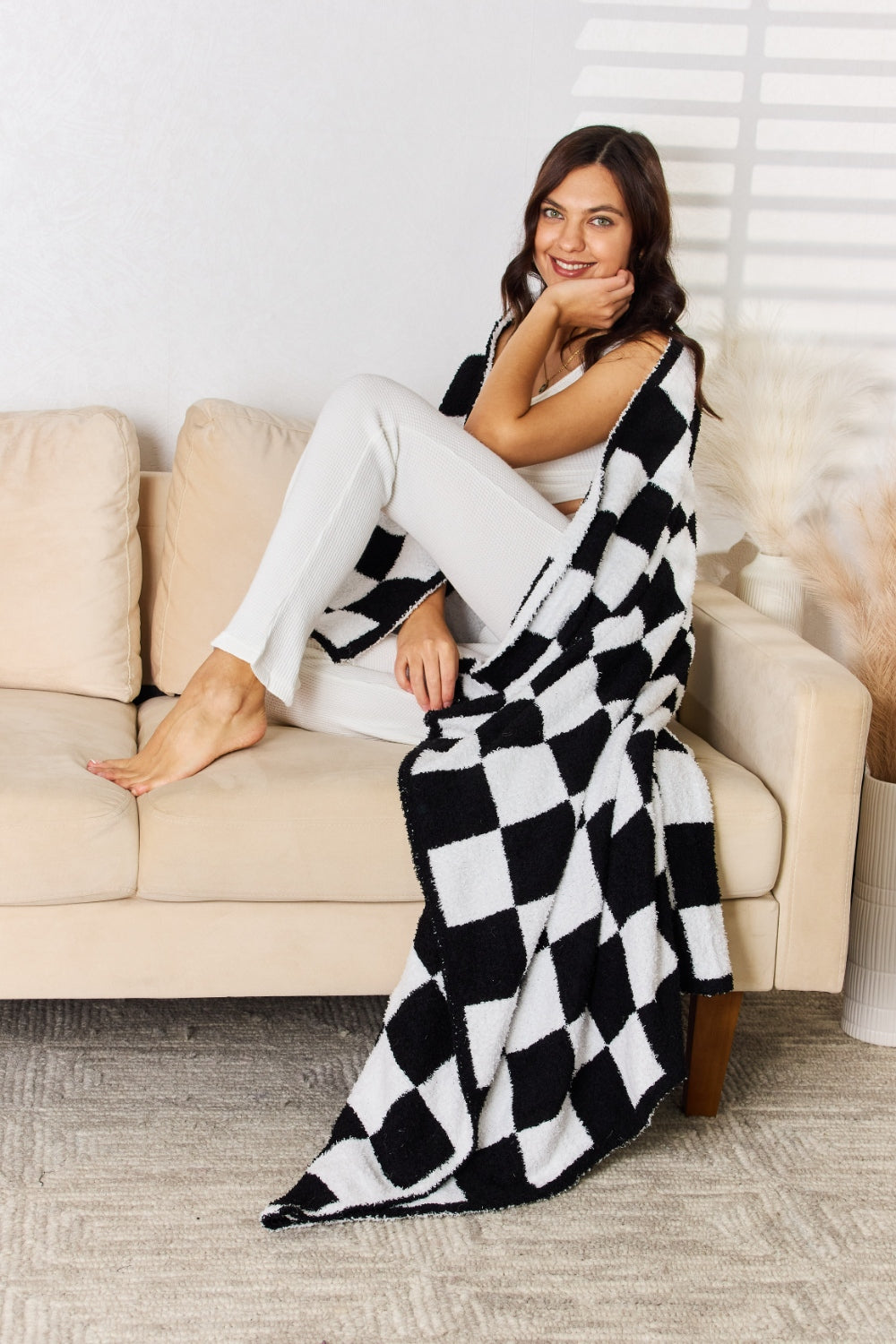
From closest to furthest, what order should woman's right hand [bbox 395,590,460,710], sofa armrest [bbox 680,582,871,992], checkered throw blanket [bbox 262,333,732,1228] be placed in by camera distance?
1. checkered throw blanket [bbox 262,333,732,1228]
2. sofa armrest [bbox 680,582,871,992]
3. woman's right hand [bbox 395,590,460,710]

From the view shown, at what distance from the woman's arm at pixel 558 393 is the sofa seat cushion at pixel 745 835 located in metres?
0.51

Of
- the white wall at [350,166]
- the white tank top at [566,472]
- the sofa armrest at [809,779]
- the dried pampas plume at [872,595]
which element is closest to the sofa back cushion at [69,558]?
the white wall at [350,166]

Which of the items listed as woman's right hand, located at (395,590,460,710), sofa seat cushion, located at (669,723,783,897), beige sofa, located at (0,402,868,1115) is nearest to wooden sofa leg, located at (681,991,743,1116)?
beige sofa, located at (0,402,868,1115)

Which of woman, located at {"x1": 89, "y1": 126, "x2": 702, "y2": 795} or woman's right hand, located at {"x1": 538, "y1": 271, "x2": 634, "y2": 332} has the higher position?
woman's right hand, located at {"x1": 538, "y1": 271, "x2": 634, "y2": 332}

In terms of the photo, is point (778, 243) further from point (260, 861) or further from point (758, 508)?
point (260, 861)

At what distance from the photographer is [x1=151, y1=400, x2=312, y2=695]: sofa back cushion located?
206 centimetres

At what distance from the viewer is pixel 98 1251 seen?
133 centimetres

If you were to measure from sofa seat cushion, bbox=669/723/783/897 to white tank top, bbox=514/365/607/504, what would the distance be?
1.71 feet

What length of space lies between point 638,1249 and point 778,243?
5.90 ft

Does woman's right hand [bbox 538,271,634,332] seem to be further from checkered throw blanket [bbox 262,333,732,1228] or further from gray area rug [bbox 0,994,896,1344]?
gray area rug [bbox 0,994,896,1344]

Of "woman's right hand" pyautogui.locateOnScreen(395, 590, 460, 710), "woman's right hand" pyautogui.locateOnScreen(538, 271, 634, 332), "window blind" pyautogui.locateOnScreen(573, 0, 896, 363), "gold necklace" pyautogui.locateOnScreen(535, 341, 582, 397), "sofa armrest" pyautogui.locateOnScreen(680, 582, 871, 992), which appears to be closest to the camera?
"sofa armrest" pyautogui.locateOnScreen(680, 582, 871, 992)

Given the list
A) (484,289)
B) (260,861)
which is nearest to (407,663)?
(260,861)

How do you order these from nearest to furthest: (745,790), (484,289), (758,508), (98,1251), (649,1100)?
(98,1251) → (649,1100) → (745,790) → (758,508) → (484,289)

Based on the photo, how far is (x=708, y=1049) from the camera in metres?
1.64
